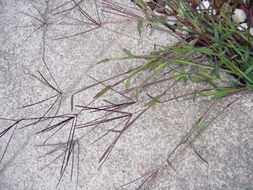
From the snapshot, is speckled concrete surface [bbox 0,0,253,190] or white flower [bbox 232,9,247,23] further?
white flower [bbox 232,9,247,23]

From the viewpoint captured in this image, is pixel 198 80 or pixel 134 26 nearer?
pixel 198 80

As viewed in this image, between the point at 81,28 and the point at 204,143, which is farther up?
the point at 81,28

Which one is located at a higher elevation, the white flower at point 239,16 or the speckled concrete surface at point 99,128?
the white flower at point 239,16

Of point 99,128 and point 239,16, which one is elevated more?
point 239,16

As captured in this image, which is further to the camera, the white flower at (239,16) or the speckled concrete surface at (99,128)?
the white flower at (239,16)

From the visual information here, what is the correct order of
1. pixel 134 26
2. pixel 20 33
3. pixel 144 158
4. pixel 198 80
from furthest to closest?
pixel 20 33 < pixel 134 26 < pixel 144 158 < pixel 198 80

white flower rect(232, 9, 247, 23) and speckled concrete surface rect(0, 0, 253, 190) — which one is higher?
white flower rect(232, 9, 247, 23)

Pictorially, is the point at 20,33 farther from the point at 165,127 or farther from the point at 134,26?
the point at 165,127

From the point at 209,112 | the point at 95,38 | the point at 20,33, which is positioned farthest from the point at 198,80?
the point at 20,33
